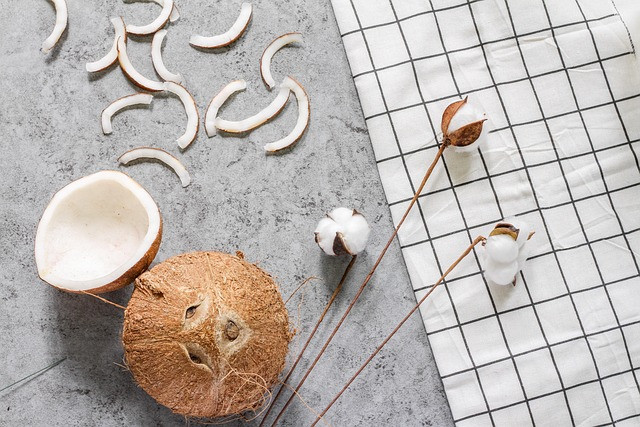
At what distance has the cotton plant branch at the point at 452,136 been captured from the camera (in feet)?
4.16

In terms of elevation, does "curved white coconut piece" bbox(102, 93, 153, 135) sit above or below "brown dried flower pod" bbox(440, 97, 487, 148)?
above

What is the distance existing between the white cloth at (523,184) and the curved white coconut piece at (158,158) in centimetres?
36

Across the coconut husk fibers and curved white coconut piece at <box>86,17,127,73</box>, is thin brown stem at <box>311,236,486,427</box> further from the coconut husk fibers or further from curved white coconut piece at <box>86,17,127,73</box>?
curved white coconut piece at <box>86,17,127,73</box>

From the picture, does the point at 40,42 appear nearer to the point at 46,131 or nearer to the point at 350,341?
the point at 46,131

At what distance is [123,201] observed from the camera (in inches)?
47.7

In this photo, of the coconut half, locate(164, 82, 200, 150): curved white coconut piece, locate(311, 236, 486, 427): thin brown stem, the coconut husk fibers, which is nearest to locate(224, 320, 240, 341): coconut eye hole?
the coconut husk fibers

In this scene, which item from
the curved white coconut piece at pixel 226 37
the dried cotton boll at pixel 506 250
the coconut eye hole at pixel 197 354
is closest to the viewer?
the coconut eye hole at pixel 197 354

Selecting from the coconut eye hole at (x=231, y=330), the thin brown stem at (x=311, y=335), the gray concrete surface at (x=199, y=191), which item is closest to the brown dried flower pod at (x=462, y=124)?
the gray concrete surface at (x=199, y=191)

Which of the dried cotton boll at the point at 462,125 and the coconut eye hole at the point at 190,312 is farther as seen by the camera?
the dried cotton boll at the point at 462,125

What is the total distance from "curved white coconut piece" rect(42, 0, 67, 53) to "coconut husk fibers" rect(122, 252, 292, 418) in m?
0.50

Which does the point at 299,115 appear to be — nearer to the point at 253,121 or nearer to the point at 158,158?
the point at 253,121

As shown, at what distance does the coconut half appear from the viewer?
1.16 metres

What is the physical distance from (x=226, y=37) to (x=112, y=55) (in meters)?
0.21

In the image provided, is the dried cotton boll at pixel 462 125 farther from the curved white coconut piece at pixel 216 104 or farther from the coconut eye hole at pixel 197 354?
the coconut eye hole at pixel 197 354
